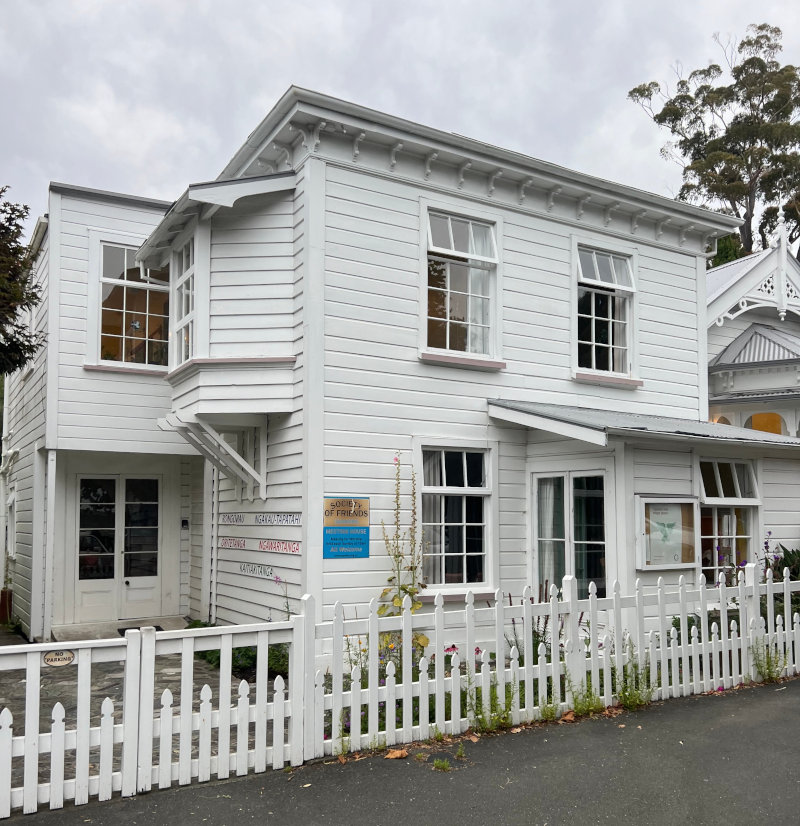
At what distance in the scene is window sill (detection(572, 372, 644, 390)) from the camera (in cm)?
1095

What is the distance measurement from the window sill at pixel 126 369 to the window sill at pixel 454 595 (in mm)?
5430

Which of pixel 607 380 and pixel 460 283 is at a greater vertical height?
pixel 460 283

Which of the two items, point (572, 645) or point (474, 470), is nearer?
point (572, 645)

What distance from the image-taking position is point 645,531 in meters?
9.05

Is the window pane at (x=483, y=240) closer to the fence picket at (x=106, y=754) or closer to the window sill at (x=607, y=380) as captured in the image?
the window sill at (x=607, y=380)

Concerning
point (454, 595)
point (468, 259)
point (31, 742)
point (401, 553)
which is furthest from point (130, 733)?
point (468, 259)

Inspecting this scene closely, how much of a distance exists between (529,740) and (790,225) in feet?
98.9

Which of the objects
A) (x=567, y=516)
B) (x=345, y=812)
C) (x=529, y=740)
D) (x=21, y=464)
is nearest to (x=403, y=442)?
(x=567, y=516)

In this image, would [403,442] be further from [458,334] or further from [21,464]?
[21,464]

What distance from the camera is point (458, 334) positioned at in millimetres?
10148

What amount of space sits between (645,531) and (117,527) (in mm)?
8013

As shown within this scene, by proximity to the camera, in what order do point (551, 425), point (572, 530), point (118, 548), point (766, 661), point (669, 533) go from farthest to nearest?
1. point (118, 548)
2. point (572, 530)
3. point (669, 533)
4. point (551, 425)
5. point (766, 661)

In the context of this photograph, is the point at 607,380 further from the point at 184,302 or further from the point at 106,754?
the point at 106,754

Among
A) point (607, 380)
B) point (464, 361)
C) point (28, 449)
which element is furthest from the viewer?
point (28, 449)
